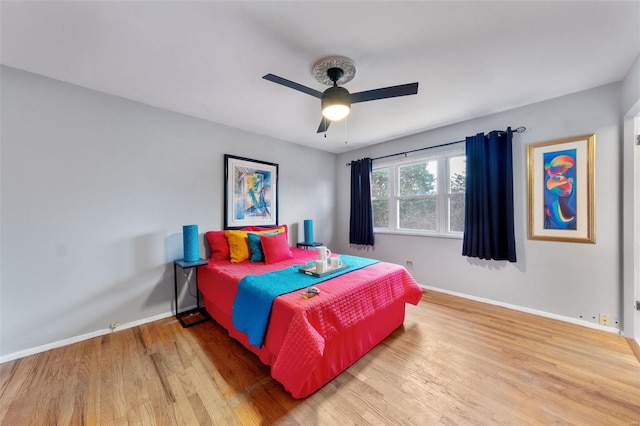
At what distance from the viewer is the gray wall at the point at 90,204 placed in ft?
6.64

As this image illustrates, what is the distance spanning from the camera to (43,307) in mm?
2123

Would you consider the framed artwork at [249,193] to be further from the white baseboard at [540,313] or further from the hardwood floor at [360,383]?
the white baseboard at [540,313]

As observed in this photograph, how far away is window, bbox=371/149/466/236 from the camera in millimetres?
3465

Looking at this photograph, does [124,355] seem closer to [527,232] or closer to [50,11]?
[50,11]

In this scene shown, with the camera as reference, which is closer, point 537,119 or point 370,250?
point 537,119

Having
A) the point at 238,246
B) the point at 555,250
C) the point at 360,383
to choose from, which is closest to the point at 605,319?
the point at 555,250

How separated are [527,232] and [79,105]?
5020 millimetres

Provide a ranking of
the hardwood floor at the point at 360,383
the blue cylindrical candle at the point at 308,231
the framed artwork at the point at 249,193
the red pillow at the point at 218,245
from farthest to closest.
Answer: the blue cylindrical candle at the point at 308,231 < the framed artwork at the point at 249,193 < the red pillow at the point at 218,245 < the hardwood floor at the point at 360,383

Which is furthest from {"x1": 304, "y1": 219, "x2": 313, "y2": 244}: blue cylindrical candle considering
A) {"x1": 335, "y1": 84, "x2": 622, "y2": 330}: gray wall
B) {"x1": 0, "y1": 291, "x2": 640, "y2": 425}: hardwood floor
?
{"x1": 0, "y1": 291, "x2": 640, "y2": 425}: hardwood floor

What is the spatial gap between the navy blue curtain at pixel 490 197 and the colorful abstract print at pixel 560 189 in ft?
1.06

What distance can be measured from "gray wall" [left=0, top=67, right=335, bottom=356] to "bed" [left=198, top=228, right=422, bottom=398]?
2.32 feet

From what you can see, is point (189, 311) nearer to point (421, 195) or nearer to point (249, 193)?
point (249, 193)

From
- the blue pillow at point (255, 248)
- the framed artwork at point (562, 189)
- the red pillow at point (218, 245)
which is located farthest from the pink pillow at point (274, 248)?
the framed artwork at point (562, 189)

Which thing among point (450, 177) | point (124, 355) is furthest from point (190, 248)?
point (450, 177)
